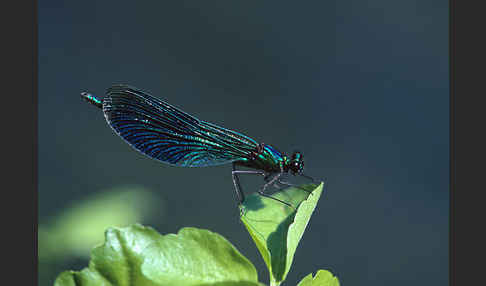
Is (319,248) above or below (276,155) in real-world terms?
below

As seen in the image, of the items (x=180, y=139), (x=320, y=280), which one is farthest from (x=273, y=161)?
(x=320, y=280)

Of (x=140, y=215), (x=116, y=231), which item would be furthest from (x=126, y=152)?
(x=116, y=231)

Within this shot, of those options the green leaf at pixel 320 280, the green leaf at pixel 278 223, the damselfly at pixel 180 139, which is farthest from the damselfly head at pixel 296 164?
the green leaf at pixel 320 280

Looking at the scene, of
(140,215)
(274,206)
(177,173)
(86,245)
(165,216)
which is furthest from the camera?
(177,173)

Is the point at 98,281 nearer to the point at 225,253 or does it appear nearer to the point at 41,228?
the point at 225,253

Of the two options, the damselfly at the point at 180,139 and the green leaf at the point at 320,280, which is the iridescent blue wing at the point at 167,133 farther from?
the green leaf at the point at 320,280

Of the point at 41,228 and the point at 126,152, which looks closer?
the point at 41,228
